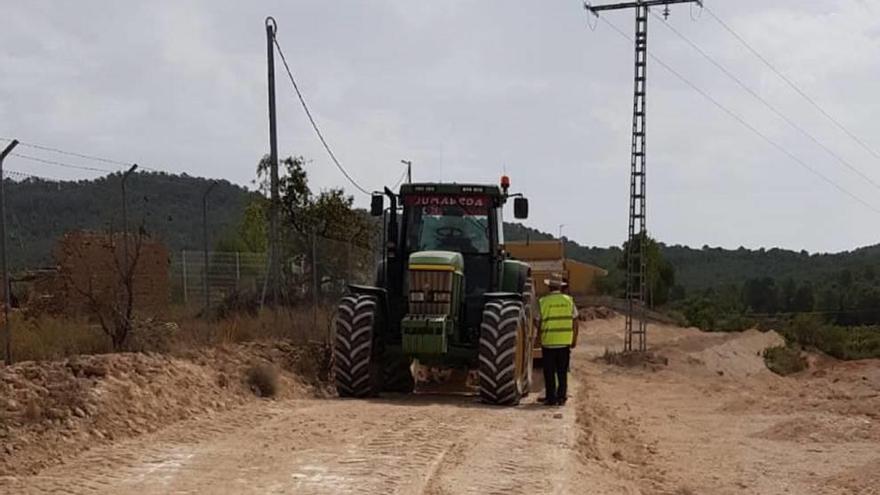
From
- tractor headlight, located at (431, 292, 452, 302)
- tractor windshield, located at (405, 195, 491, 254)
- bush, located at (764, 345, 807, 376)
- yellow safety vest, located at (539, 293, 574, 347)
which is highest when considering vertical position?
tractor windshield, located at (405, 195, 491, 254)

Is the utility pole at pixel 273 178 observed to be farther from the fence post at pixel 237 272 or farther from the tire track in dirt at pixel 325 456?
the tire track in dirt at pixel 325 456

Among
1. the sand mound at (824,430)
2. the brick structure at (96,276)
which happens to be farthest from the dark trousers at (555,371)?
the brick structure at (96,276)

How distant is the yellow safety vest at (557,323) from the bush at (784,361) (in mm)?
17460

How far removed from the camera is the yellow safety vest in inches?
611

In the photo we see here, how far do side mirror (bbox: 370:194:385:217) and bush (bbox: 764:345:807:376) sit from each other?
18.3m

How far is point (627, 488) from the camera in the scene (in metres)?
9.59

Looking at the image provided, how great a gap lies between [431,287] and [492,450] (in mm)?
5258

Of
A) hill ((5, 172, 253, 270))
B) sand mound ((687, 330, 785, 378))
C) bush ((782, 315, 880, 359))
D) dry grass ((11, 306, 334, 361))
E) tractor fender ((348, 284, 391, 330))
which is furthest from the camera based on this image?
bush ((782, 315, 880, 359))

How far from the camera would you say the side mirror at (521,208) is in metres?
16.8

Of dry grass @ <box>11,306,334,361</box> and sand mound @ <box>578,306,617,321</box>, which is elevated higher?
dry grass @ <box>11,306,334,361</box>

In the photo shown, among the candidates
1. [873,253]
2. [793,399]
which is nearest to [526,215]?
[793,399]

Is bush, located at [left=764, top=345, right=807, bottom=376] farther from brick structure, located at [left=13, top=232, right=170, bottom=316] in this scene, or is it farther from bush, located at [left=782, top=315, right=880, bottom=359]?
brick structure, located at [left=13, top=232, right=170, bottom=316]

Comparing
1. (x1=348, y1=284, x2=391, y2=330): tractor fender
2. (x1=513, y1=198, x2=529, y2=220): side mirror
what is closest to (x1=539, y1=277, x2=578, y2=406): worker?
(x1=513, y1=198, x2=529, y2=220): side mirror

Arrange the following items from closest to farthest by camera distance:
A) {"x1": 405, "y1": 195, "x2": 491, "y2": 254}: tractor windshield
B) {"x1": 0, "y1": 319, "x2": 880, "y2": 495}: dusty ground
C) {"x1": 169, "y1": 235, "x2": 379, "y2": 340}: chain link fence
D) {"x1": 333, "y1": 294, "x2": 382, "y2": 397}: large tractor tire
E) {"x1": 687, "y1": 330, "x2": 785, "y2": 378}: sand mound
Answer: {"x1": 0, "y1": 319, "x2": 880, "y2": 495}: dusty ground → {"x1": 333, "y1": 294, "x2": 382, "y2": 397}: large tractor tire → {"x1": 405, "y1": 195, "x2": 491, "y2": 254}: tractor windshield → {"x1": 169, "y1": 235, "x2": 379, "y2": 340}: chain link fence → {"x1": 687, "y1": 330, "x2": 785, "y2": 378}: sand mound
